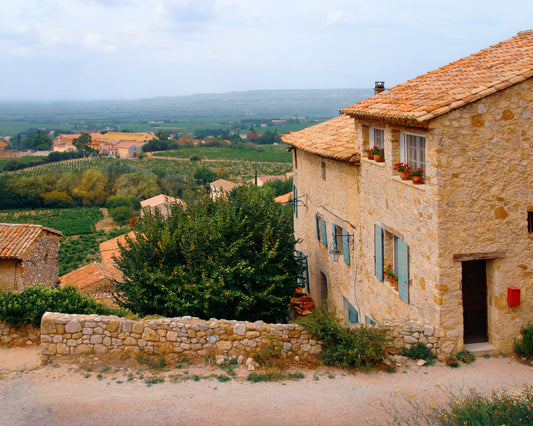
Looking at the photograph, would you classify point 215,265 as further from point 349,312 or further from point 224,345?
point 349,312

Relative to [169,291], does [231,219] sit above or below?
above

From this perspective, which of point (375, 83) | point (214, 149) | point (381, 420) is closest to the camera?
point (381, 420)

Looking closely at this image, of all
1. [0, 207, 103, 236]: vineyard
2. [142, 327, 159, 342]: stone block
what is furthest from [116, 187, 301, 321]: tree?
[0, 207, 103, 236]: vineyard

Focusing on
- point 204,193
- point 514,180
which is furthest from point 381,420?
point 204,193

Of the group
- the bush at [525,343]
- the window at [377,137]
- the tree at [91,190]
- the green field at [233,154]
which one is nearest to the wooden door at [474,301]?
the bush at [525,343]

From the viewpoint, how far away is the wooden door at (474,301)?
9.26 metres

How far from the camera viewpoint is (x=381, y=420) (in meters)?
7.16

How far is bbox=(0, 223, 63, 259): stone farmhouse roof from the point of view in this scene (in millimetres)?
18750

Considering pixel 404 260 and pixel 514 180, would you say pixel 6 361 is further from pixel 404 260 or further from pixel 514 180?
pixel 514 180

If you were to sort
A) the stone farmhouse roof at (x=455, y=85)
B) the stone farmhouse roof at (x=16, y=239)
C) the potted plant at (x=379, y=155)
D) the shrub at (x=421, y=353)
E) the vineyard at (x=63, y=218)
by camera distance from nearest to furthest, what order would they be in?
the stone farmhouse roof at (x=455, y=85) → the shrub at (x=421, y=353) → the potted plant at (x=379, y=155) → the stone farmhouse roof at (x=16, y=239) → the vineyard at (x=63, y=218)

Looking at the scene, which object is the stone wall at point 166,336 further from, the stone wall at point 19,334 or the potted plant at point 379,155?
the potted plant at point 379,155

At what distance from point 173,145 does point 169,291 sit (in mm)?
123552

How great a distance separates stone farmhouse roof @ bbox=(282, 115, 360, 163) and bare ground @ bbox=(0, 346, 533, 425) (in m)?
5.37

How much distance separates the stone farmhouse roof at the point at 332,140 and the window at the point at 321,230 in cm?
220
